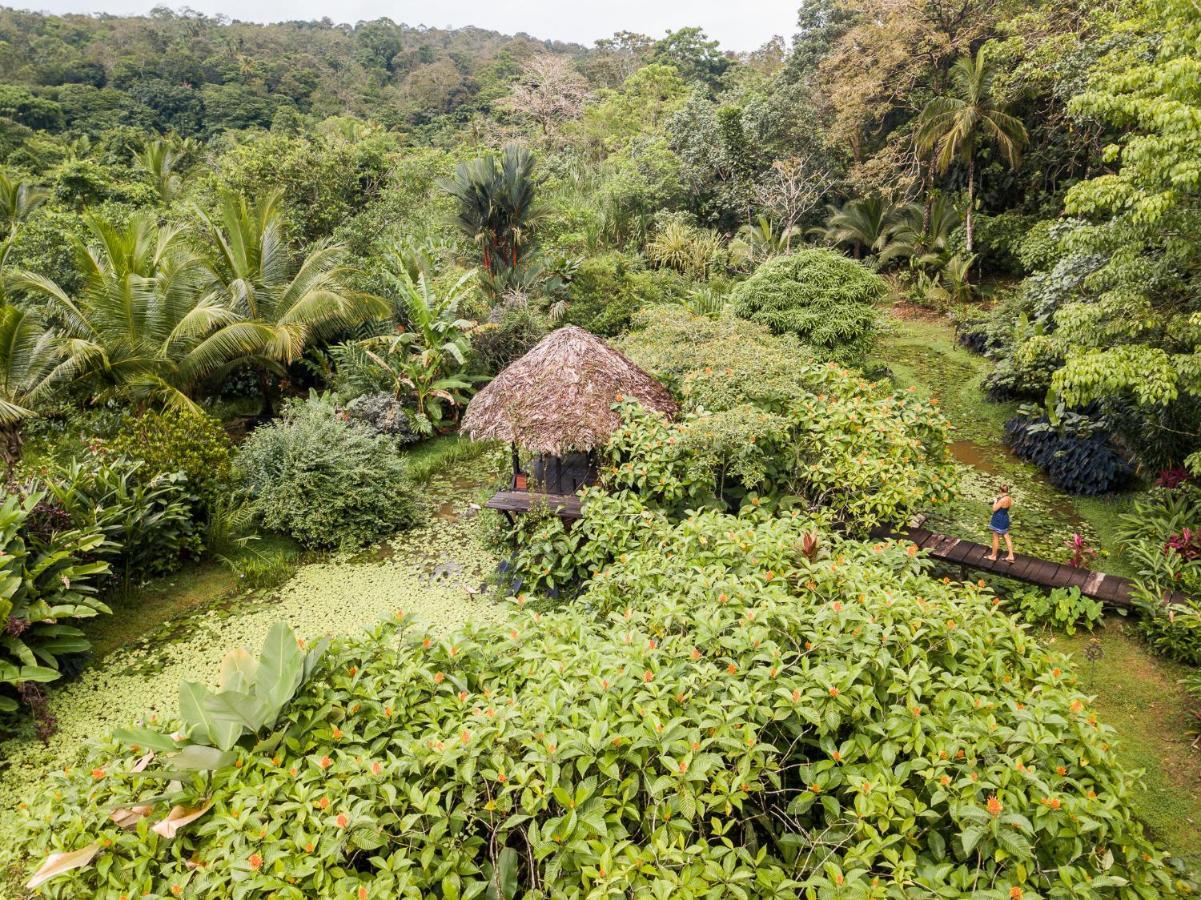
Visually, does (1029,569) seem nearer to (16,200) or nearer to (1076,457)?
(1076,457)

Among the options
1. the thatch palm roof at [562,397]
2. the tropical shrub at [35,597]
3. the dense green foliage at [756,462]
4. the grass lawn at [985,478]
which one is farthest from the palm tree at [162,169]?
the grass lawn at [985,478]

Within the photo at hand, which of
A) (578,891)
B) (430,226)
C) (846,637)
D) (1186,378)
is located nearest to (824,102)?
(430,226)

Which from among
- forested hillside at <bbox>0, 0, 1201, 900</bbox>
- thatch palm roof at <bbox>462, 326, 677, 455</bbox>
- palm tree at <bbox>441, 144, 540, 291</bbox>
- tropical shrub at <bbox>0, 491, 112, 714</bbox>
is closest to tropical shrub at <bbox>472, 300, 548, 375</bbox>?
forested hillside at <bbox>0, 0, 1201, 900</bbox>

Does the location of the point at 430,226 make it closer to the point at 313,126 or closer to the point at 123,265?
the point at 123,265

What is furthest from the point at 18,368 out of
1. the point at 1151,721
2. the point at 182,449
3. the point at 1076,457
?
the point at 1076,457

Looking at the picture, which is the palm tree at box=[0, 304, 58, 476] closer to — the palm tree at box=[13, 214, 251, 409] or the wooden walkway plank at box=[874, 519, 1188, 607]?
the palm tree at box=[13, 214, 251, 409]

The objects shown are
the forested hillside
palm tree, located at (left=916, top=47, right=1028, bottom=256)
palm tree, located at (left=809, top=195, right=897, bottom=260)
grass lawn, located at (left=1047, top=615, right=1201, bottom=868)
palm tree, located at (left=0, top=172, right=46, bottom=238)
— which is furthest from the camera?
palm tree, located at (left=809, top=195, right=897, bottom=260)
